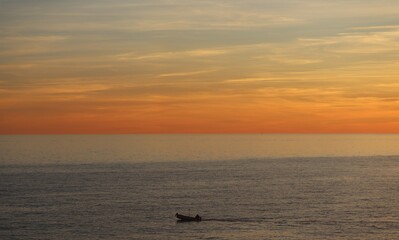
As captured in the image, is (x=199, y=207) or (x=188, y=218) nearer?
(x=188, y=218)

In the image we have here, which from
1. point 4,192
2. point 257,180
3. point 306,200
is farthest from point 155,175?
point 306,200

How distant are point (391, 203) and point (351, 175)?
6997 cm

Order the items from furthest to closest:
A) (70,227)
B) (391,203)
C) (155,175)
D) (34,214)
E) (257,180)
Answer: (155,175) → (257,180) → (391,203) → (34,214) → (70,227)

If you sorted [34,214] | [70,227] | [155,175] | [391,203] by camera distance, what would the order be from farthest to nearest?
1. [155,175]
2. [391,203]
3. [34,214]
4. [70,227]

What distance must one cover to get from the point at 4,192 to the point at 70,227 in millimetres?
52708

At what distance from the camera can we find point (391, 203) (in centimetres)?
12925

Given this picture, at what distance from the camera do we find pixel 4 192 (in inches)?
5891

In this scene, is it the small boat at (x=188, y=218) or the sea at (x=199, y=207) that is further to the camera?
the small boat at (x=188, y=218)

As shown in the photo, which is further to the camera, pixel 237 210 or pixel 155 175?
pixel 155 175

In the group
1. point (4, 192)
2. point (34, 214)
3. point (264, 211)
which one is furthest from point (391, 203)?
point (4, 192)

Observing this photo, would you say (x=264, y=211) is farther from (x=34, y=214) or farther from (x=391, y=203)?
(x=34, y=214)

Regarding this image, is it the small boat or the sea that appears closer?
the sea

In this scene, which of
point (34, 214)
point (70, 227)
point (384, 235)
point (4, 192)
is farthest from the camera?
point (4, 192)

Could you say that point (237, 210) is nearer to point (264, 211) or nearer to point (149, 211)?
point (264, 211)
